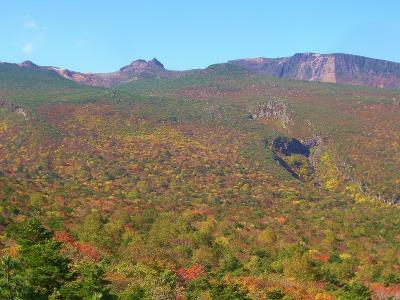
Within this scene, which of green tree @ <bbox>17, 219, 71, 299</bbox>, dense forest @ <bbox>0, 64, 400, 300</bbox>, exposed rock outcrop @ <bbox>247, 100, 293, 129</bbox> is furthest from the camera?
exposed rock outcrop @ <bbox>247, 100, 293, 129</bbox>

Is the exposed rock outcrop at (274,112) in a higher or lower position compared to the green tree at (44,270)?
higher

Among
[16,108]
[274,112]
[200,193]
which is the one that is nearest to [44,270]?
[200,193]

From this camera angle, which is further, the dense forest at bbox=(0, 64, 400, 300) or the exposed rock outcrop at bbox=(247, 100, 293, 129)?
the exposed rock outcrop at bbox=(247, 100, 293, 129)

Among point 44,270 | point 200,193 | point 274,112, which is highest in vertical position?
point 274,112

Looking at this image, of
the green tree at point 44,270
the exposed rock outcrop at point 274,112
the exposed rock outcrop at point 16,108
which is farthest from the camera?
the exposed rock outcrop at point 274,112

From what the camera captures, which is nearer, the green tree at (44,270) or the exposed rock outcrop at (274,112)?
the green tree at (44,270)

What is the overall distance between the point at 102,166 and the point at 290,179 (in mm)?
41381

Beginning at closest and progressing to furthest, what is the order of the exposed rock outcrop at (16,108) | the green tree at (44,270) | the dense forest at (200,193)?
the green tree at (44,270) → the dense forest at (200,193) → the exposed rock outcrop at (16,108)

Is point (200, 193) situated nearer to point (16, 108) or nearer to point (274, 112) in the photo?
point (16, 108)

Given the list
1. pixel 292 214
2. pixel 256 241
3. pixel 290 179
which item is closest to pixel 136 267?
pixel 256 241

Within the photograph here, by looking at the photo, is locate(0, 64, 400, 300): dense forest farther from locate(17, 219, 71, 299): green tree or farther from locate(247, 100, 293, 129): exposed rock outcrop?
locate(247, 100, 293, 129): exposed rock outcrop

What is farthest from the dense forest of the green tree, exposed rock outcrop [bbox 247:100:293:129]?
exposed rock outcrop [bbox 247:100:293:129]

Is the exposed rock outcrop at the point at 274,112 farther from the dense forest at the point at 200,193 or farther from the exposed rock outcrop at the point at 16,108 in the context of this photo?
the exposed rock outcrop at the point at 16,108

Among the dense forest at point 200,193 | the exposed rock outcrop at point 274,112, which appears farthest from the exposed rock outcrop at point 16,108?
the exposed rock outcrop at point 274,112
